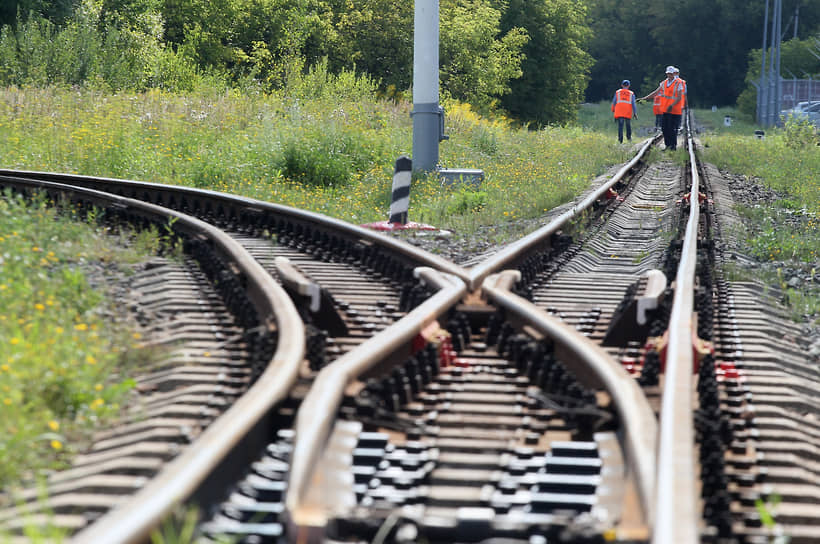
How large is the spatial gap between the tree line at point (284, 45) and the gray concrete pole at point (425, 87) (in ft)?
32.1

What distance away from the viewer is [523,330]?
5020 mm

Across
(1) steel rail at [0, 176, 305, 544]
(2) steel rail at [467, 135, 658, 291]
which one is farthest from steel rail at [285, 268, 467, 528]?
(2) steel rail at [467, 135, 658, 291]

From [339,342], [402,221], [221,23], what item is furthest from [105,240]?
[221,23]

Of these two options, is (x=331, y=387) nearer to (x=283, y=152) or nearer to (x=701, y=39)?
(x=283, y=152)

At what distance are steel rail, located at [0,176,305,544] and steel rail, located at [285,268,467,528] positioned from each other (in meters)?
0.15

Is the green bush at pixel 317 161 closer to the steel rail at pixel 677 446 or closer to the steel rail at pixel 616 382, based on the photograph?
the steel rail at pixel 616 382

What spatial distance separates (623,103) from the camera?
28.7 meters

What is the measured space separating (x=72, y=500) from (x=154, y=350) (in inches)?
85.6

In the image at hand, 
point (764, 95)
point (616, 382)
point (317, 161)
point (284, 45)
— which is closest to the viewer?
point (616, 382)

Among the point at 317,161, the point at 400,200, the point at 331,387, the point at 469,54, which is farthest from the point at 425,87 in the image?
the point at 469,54

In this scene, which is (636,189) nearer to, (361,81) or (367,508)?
(361,81)

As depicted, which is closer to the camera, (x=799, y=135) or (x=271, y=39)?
(x=799, y=135)

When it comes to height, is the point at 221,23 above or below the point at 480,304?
above

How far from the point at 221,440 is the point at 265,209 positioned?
7.83 m
